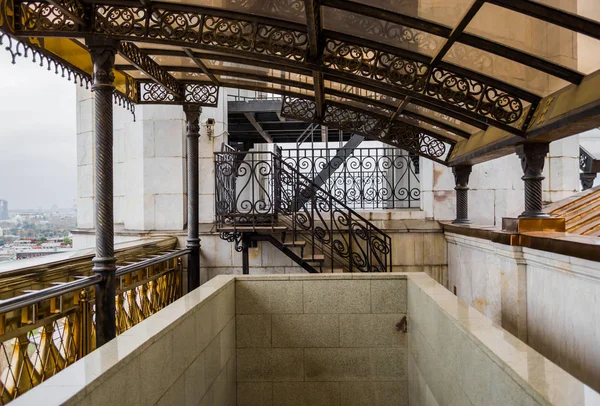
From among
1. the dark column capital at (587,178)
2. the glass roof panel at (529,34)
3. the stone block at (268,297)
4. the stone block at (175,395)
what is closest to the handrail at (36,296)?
the stone block at (175,395)

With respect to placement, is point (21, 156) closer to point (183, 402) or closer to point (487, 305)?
point (183, 402)

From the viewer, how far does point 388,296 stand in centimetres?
554

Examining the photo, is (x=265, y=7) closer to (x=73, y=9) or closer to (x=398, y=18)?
(x=398, y=18)

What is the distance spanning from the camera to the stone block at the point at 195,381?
144 inches

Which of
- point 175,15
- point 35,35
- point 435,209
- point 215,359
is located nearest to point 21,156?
point 35,35

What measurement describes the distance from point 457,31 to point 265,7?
5.62ft

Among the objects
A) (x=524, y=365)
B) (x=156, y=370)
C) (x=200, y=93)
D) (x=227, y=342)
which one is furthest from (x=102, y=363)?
(x=200, y=93)

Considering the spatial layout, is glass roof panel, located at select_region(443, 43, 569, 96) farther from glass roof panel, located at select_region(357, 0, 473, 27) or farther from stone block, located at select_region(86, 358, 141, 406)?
stone block, located at select_region(86, 358, 141, 406)

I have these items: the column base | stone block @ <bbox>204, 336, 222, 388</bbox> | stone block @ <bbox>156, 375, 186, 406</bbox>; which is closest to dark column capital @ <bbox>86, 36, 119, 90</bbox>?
stone block @ <bbox>204, 336, 222, 388</bbox>

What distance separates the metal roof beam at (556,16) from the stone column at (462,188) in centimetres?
443

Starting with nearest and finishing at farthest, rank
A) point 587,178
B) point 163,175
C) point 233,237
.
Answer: point 233,237
point 163,175
point 587,178

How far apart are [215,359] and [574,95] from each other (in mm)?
3794

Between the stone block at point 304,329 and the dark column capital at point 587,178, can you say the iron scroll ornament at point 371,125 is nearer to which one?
the stone block at point 304,329

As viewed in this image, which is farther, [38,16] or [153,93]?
[153,93]
